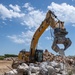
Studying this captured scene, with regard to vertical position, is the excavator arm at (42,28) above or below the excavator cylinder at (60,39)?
above

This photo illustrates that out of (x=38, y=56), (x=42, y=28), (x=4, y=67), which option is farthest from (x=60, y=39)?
(x=4, y=67)

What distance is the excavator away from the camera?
15.8 m

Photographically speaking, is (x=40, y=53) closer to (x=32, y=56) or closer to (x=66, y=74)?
(x=32, y=56)

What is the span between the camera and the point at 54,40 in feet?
51.3

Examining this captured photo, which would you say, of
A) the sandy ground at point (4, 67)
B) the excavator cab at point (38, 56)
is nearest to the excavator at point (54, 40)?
the excavator cab at point (38, 56)

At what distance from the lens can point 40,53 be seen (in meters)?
20.5

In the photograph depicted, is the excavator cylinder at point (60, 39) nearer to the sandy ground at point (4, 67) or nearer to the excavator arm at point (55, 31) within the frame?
the excavator arm at point (55, 31)

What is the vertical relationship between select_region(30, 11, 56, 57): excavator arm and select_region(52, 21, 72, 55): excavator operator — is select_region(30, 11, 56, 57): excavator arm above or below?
above

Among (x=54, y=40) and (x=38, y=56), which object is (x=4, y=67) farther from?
(x=54, y=40)

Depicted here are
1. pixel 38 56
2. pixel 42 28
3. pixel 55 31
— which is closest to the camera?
pixel 55 31

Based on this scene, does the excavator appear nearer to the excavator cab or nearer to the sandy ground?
the excavator cab

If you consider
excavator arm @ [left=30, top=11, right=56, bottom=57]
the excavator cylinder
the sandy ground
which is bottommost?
the sandy ground

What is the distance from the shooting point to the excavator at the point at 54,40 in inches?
621

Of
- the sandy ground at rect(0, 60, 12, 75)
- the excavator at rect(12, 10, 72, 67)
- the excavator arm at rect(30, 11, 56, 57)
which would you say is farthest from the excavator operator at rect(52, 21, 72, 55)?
the sandy ground at rect(0, 60, 12, 75)
